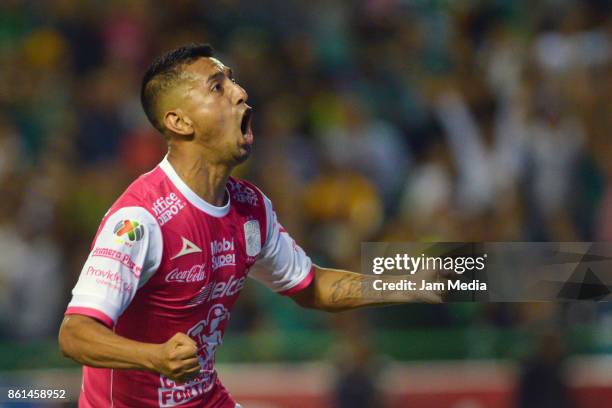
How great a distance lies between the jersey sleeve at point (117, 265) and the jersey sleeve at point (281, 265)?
2.70ft

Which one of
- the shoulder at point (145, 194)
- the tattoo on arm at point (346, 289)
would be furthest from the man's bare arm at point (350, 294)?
the shoulder at point (145, 194)

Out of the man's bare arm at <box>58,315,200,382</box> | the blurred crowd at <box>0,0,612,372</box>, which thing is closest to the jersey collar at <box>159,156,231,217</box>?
the man's bare arm at <box>58,315,200,382</box>

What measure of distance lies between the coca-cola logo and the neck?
→ 310 mm

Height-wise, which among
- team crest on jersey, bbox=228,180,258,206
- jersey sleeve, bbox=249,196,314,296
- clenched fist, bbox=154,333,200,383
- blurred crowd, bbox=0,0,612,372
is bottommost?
clenched fist, bbox=154,333,200,383

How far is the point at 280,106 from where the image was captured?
10.4 meters

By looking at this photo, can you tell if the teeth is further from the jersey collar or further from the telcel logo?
the telcel logo

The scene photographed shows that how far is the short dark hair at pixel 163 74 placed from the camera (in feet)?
14.8

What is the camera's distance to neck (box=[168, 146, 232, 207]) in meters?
4.46

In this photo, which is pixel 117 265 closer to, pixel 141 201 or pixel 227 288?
pixel 141 201

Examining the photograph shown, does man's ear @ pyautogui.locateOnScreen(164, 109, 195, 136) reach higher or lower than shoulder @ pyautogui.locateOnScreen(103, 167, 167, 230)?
higher

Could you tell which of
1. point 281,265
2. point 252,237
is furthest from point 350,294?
point 252,237

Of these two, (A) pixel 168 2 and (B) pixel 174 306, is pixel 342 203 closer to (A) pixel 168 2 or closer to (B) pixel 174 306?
(A) pixel 168 2

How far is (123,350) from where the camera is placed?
12.3ft

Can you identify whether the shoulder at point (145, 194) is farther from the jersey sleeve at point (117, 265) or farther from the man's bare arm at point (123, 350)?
the man's bare arm at point (123, 350)
